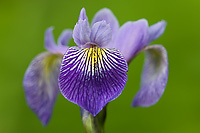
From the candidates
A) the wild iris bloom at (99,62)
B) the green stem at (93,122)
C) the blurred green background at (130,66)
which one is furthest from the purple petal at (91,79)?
the blurred green background at (130,66)

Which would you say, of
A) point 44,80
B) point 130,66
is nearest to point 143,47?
point 44,80

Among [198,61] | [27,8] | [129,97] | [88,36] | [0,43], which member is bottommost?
[129,97]

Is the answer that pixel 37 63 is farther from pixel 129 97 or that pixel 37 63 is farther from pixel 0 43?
pixel 0 43

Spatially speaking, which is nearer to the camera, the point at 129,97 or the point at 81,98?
the point at 81,98

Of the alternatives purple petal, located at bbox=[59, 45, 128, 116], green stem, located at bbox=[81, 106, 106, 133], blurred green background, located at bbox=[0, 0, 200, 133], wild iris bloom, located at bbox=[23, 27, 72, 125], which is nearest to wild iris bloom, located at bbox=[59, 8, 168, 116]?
purple petal, located at bbox=[59, 45, 128, 116]

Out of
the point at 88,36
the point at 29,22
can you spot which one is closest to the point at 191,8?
the point at 29,22

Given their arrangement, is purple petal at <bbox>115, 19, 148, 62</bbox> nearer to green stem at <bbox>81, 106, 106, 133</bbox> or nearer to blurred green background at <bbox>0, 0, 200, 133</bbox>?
green stem at <bbox>81, 106, 106, 133</bbox>

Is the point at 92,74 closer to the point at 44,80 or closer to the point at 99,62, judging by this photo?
the point at 99,62

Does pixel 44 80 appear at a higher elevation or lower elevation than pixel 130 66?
higher
